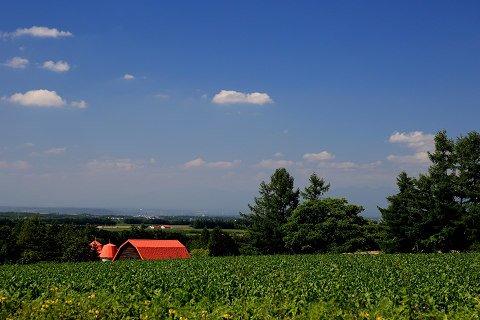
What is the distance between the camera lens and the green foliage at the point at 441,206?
4869cm

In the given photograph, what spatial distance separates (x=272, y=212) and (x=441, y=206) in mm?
22606

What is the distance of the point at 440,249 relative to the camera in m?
49.5

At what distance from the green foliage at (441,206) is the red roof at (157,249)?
1109 inches

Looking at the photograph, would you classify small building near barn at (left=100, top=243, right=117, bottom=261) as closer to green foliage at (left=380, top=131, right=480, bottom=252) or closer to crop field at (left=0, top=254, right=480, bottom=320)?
green foliage at (left=380, top=131, right=480, bottom=252)

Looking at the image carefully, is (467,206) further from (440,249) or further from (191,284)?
(191,284)

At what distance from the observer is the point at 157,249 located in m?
59.7

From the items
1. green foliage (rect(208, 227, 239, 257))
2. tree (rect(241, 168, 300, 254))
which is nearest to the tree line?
tree (rect(241, 168, 300, 254))

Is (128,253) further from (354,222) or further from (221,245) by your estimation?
(354,222)

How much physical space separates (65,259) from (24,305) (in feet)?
170

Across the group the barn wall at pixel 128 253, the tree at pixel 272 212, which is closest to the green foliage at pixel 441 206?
the tree at pixel 272 212

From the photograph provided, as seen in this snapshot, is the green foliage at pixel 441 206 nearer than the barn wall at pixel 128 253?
Yes

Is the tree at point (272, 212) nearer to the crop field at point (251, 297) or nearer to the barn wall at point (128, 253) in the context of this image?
the barn wall at point (128, 253)

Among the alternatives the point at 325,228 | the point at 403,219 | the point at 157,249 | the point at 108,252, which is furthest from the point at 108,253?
the point at 403,219

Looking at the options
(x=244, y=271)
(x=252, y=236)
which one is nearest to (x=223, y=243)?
(x=252, y=236)
